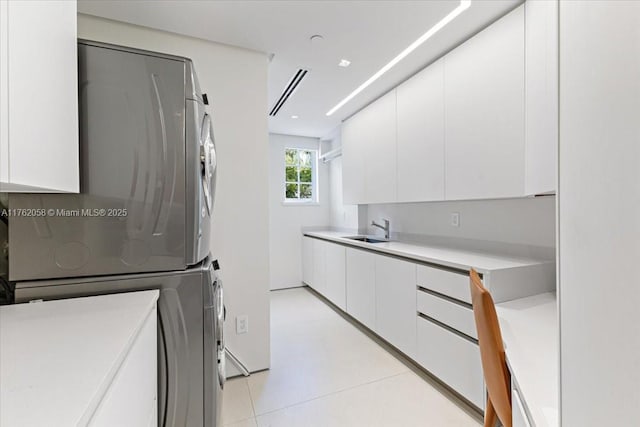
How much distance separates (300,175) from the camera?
4680 millimetres

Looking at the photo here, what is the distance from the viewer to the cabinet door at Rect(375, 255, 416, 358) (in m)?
2.08

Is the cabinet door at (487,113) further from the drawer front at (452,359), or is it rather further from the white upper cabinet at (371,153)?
the drawer front at (452,359)

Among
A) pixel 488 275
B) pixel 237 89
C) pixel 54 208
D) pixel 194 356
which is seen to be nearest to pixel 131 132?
pixel 54 208

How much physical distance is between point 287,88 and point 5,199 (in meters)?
2.23

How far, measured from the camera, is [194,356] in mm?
1129

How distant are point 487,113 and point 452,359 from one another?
159cm

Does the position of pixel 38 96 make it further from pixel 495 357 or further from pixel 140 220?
pixel 495 357

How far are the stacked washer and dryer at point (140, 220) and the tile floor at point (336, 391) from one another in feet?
2.29

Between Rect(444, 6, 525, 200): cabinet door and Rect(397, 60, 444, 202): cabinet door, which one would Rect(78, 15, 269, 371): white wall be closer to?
Rect(397, 60, 444, 202): cabinet door

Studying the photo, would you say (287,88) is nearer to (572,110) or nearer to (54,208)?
(54,208)

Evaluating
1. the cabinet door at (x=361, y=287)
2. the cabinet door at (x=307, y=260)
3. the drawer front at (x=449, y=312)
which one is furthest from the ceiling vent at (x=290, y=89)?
the drawer front at (x=449, y=312)

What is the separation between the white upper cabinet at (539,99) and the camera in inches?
47.8

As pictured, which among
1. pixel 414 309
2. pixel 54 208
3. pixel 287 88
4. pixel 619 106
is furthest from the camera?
pixel 287 88

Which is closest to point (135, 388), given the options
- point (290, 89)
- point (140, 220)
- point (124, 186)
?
point (140, 220)
